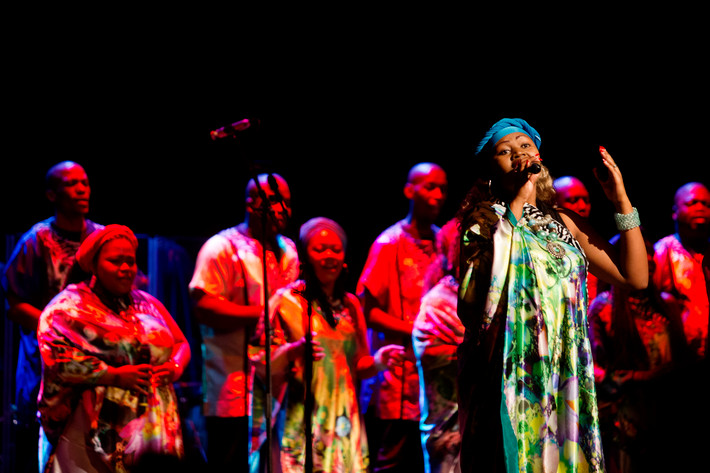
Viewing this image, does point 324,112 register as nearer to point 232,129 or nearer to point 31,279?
point 31,279

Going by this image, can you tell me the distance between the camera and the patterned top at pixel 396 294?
4.82 meters

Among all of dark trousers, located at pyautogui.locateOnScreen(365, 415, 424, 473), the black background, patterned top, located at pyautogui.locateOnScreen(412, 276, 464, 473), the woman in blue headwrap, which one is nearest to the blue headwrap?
the woman in blue headwrap

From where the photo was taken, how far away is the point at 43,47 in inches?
206

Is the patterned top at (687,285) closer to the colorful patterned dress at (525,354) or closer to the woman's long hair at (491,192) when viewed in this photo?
the woman's long hair at (491,192)

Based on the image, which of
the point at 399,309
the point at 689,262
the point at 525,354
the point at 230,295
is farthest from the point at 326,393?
the point at 689,262

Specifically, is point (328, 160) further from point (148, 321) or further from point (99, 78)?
point (148, 321)

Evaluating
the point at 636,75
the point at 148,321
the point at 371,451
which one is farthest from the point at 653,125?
the point at 148,321

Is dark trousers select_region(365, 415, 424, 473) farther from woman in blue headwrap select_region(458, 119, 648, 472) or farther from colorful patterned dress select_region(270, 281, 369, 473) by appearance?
woman in blue headwrap select_region(458, 119, 648, 472)

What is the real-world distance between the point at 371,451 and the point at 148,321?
1.67 metres

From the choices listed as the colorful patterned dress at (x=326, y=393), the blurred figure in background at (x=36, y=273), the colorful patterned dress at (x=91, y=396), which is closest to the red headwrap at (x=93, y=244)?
the colorful patterned dress at (x=91, y=396)

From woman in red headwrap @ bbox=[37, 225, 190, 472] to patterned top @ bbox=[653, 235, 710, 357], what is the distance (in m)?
2.80

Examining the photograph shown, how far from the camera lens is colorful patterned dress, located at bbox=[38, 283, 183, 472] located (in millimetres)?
3840

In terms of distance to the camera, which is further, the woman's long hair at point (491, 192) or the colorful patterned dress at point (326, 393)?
the colorful patterned dress at point (326, 393)

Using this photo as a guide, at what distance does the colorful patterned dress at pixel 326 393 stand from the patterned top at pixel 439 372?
32 centimetres
